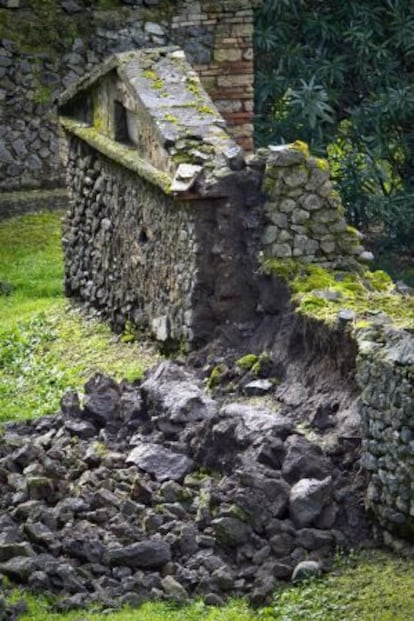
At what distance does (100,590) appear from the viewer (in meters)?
10.5

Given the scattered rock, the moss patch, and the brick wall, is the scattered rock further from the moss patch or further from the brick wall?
the brick wall

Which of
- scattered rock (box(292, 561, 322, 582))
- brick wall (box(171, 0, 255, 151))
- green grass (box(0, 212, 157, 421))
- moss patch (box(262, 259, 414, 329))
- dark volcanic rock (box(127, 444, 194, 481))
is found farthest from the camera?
brick wall (box(171, 0, 255, 151))

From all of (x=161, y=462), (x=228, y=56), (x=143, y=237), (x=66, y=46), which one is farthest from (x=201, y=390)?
(x=66, y=46)

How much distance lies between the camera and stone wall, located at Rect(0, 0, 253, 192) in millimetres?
20875

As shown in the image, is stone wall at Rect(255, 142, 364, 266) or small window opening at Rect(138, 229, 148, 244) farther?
small window opening at Rect(138, 229, 148, 244)

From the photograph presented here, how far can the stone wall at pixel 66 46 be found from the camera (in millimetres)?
20875

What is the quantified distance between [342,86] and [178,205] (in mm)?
9474

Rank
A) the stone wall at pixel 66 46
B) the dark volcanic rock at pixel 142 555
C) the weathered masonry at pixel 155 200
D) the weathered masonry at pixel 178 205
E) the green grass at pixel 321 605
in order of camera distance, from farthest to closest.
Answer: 1. the stone wall at pixel 66 46
2. the weathered masonry at pixel 155 200
3. the weathered masonry at pixel 178 205
4. the dark volcanic rock at pixel 142 555
5. the green grass at pixel 321 605

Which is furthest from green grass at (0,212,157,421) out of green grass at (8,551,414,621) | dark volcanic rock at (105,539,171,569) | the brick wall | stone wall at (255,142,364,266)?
green grass at (8,551,414,621)

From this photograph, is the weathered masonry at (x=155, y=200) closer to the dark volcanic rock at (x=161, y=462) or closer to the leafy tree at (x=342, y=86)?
the dark volcanic rock at (x=161, y=462)

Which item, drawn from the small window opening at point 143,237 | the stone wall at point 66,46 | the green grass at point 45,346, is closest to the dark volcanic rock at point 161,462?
the green grass at point 45,346

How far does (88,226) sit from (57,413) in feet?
11.7

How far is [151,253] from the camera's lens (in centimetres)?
1480

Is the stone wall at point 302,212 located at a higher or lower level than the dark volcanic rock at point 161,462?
higher
